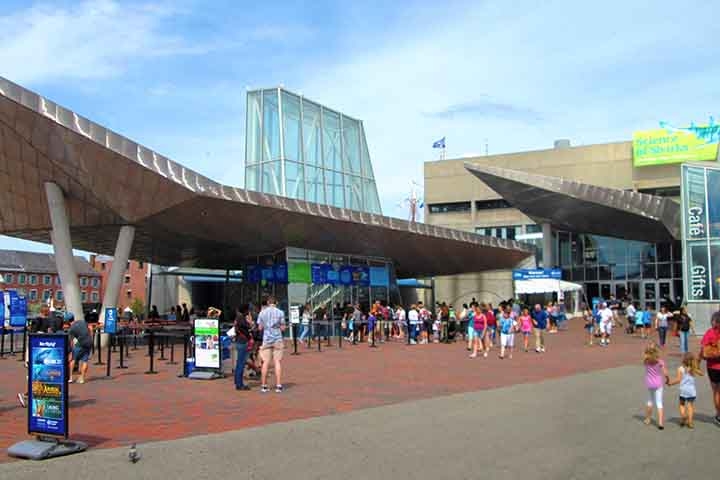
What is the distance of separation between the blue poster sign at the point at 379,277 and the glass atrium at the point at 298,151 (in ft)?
26.1

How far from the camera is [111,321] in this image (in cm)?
2031

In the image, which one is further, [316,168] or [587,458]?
[316,168]

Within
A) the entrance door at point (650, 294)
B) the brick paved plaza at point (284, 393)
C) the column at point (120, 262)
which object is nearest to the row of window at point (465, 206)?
the entrance door at point (650, 294)

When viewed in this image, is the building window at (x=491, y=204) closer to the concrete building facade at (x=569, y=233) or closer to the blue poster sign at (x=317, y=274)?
the concrete building facade at (x=569, y=233)

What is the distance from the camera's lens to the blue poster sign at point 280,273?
31.2 m

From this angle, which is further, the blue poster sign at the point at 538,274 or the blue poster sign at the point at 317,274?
the blue poster sign at the point at 538,274

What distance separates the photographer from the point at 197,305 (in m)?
51.7

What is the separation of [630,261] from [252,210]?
3136 cm

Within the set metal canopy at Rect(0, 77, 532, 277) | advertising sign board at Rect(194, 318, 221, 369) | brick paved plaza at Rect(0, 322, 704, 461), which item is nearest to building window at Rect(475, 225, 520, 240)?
metal canopy at Rect(0, 77, 532, 277)

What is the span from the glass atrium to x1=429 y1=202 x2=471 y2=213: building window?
11.3m

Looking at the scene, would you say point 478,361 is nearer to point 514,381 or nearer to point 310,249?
point 514,381

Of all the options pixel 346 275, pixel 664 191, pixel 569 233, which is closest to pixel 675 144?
pixel 664 191

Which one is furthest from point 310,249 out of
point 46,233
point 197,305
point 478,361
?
point 197,305

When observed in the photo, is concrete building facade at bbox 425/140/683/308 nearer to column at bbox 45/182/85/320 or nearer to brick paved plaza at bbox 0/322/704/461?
brick paved plaza at bbox 0/322/704/461
